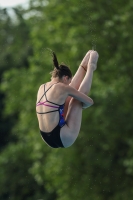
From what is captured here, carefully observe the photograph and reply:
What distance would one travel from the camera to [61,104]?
30.2 ft

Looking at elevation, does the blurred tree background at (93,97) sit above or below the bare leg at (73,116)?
below

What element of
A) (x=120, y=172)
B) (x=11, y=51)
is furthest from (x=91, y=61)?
(x=11, y=51)

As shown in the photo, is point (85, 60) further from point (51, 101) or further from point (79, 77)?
point (51, 101)

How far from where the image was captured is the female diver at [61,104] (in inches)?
359

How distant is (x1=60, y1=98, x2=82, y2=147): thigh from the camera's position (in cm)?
928

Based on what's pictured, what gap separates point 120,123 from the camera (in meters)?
22.5

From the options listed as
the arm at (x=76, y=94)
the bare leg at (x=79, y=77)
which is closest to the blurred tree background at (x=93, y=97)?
the bare leg at (x=79, y=77)

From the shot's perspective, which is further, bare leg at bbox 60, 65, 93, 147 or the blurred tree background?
the blurred tree background

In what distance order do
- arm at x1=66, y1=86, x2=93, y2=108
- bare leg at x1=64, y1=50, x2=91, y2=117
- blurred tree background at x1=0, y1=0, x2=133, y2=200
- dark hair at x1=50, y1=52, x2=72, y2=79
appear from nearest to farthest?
arm at x1=66, y1=86, x2=93, y2=108, dark hair at x1=50, y1=52, x2=72, y2=79, bare leg at x1=64, y1=50, x2=91, y2=117, blurred tree background at x1=0, y1=0, x2=133, y2=200

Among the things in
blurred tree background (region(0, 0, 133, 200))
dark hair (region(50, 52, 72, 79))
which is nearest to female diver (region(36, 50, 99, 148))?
dark hair (region(50, 52, 72, 79))

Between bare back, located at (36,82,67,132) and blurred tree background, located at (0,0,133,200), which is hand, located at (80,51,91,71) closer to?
bare back, located at (36,82,67,132)

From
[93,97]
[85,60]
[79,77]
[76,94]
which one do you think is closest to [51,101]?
[76,94]

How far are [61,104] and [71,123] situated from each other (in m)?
0.29

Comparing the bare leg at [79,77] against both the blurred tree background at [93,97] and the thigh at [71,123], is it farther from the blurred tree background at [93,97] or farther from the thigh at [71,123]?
the blurred tree background at [93,97]
